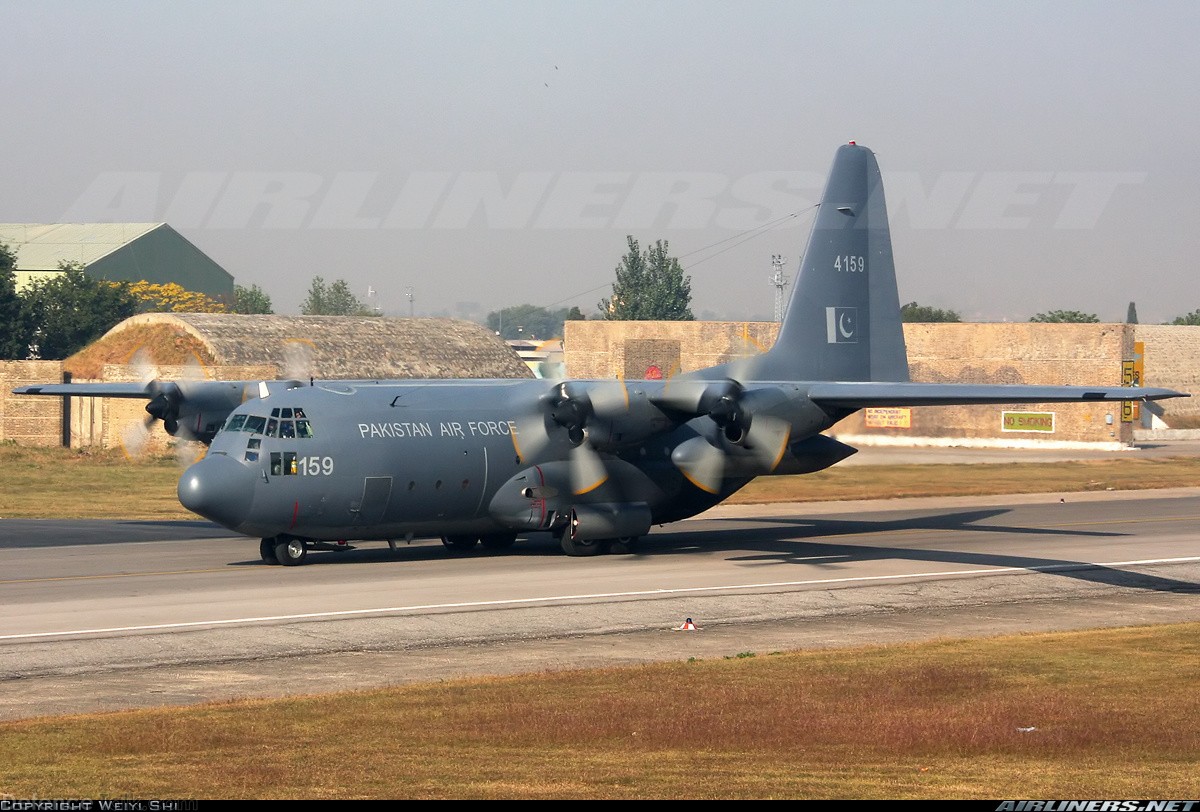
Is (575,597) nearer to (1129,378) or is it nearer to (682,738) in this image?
(682,738)

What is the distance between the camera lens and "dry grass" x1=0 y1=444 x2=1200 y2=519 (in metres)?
41.6

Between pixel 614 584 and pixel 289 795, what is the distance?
15.8 meters

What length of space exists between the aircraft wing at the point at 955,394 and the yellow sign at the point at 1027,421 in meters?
36.9

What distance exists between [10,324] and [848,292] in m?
62.7

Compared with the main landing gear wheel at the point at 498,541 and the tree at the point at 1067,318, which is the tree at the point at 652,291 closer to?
the tree at the point at 1067,318

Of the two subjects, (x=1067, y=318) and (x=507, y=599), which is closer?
(x=507, y=599)

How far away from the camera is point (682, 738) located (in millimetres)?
13320

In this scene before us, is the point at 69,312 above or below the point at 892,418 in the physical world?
above

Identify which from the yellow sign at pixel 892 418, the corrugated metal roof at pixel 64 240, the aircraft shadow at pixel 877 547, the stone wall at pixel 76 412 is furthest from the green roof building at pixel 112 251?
the aircraft shadow at pixel 877 547

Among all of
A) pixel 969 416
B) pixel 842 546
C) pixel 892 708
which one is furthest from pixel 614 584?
pixel 969 416

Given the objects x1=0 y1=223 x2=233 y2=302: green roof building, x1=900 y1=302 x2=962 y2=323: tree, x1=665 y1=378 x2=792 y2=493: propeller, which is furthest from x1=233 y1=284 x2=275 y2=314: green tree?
x1=665 y1=378 x2=792 y2=493: propeller

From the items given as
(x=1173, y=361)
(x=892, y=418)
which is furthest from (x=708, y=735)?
(x=1173, y=361)

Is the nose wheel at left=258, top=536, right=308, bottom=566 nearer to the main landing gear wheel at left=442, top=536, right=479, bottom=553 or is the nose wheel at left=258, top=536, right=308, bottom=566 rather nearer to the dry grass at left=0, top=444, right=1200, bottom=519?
the main landing gear wheel at left=442, top=536, right=479, bottom=553

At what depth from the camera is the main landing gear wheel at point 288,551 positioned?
91.9 ft
